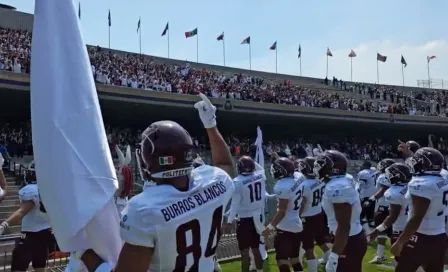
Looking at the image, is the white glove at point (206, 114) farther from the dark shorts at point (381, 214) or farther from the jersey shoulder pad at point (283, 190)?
the dark shorts at point (381, 214)

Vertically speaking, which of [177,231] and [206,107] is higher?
→ [206,107]

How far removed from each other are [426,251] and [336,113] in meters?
29.6

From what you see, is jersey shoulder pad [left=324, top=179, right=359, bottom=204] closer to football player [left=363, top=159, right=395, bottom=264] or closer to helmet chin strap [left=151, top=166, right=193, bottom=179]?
helmet chin strap [left=151, top=166, right=193, bottom=179]

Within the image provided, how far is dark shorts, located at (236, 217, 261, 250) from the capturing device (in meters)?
10.2

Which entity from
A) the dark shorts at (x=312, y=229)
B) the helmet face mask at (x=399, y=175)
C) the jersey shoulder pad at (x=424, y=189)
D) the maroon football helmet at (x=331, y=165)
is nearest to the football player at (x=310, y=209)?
the dark shorts at (x=312, y=229)

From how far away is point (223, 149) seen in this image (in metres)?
4.18

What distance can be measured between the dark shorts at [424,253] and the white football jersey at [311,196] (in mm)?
3343

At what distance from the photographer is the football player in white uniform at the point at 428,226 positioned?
22.1 feet

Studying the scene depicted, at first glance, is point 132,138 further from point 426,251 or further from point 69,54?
point 69,54

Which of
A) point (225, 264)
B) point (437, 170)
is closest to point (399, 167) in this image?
point (437, 170)

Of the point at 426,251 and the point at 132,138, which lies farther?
the point at 132,138

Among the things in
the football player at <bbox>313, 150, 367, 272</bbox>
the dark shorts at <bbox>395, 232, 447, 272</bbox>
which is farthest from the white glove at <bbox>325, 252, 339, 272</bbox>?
the dark shorts at <bbox>395, 232, 447, 272</bbox>

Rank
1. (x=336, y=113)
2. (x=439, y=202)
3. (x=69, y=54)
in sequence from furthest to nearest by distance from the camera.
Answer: (x=336, y=113) → (x=439, y=202) → (x=69, y=54)

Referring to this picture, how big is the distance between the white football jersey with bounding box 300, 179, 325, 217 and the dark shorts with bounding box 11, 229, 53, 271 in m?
4.46
